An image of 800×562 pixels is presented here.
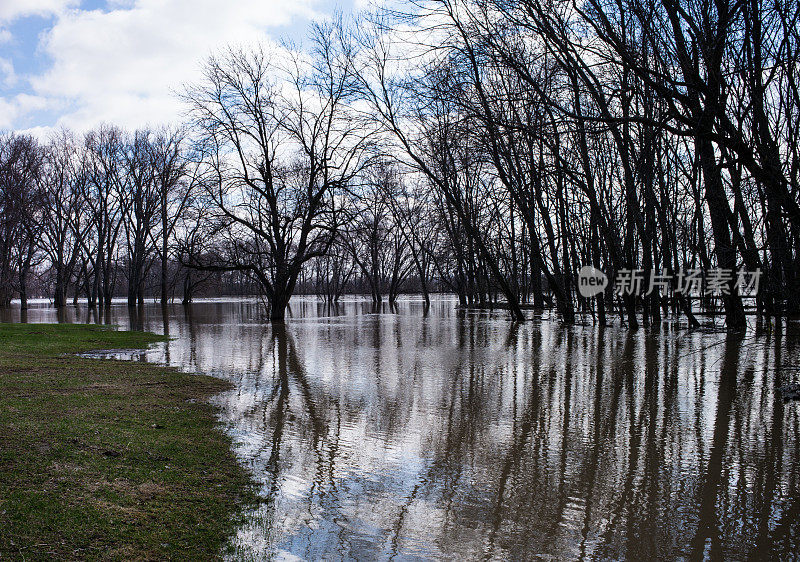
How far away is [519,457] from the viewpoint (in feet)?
17.4

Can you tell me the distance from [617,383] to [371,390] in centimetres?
376

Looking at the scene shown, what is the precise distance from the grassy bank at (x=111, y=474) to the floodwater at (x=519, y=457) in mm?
314

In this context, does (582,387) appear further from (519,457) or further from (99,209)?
(99,209)

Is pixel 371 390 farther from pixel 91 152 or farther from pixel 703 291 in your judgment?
pixel 91 152

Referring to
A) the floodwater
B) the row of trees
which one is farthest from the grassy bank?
the row of trees

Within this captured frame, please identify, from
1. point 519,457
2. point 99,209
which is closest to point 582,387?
point 519,457

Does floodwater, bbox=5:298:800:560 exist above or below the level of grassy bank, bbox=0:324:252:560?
below

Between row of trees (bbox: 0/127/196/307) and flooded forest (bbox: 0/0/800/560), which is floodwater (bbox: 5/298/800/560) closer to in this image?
flooded forest (bbox: 0/0/800/560)

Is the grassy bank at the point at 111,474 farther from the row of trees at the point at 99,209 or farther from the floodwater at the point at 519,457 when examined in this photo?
the row of trees at the point at 99,209

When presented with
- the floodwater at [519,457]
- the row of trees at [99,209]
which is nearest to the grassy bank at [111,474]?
the floodwater at [519,457]

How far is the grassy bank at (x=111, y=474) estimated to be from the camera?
3.28m

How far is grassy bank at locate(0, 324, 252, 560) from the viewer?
328cm

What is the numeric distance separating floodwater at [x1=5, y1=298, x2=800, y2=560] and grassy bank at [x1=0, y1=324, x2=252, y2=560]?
1.03 feet

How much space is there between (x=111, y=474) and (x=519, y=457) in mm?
3276
